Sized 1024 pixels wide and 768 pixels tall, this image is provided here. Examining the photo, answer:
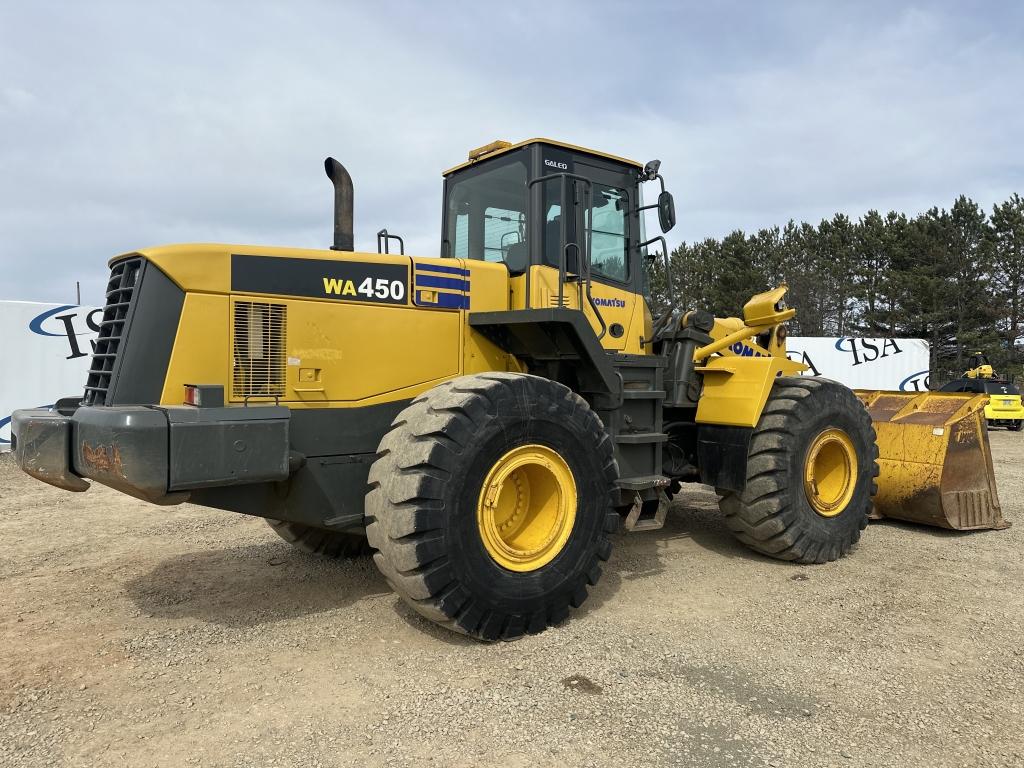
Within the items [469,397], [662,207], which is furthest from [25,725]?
[662,207]

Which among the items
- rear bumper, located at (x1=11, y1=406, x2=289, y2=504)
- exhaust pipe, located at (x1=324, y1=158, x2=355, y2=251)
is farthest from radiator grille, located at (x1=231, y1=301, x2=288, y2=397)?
exhaust pipe, located at (x1=324, y1=158, x2=355, y2=251)

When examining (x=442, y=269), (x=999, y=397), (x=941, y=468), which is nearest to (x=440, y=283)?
(x=442, y=269)

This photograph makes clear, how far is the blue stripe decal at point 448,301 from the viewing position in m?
4.65

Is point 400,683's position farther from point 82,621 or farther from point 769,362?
point 769,362

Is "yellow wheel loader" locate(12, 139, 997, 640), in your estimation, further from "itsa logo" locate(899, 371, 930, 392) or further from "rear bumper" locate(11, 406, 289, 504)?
"itsa logo" locate(899, 371, 930, 392)

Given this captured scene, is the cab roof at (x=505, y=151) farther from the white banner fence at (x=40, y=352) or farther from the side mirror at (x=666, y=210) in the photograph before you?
the white banner fence at (x=40, y=352)

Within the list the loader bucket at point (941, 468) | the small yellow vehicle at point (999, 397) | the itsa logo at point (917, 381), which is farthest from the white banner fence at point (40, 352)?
the small yellow vehicle at point (999, 397)

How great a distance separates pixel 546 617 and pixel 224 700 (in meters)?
Answer: 1.73

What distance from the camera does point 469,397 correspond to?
155 inches

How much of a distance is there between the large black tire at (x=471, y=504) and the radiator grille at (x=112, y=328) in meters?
1.61

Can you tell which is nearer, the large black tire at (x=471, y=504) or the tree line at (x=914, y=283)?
the large black tire at (x=471, y=504)

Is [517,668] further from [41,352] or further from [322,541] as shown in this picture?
[41,352]

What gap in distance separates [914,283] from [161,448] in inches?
1416

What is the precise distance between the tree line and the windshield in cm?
2762
